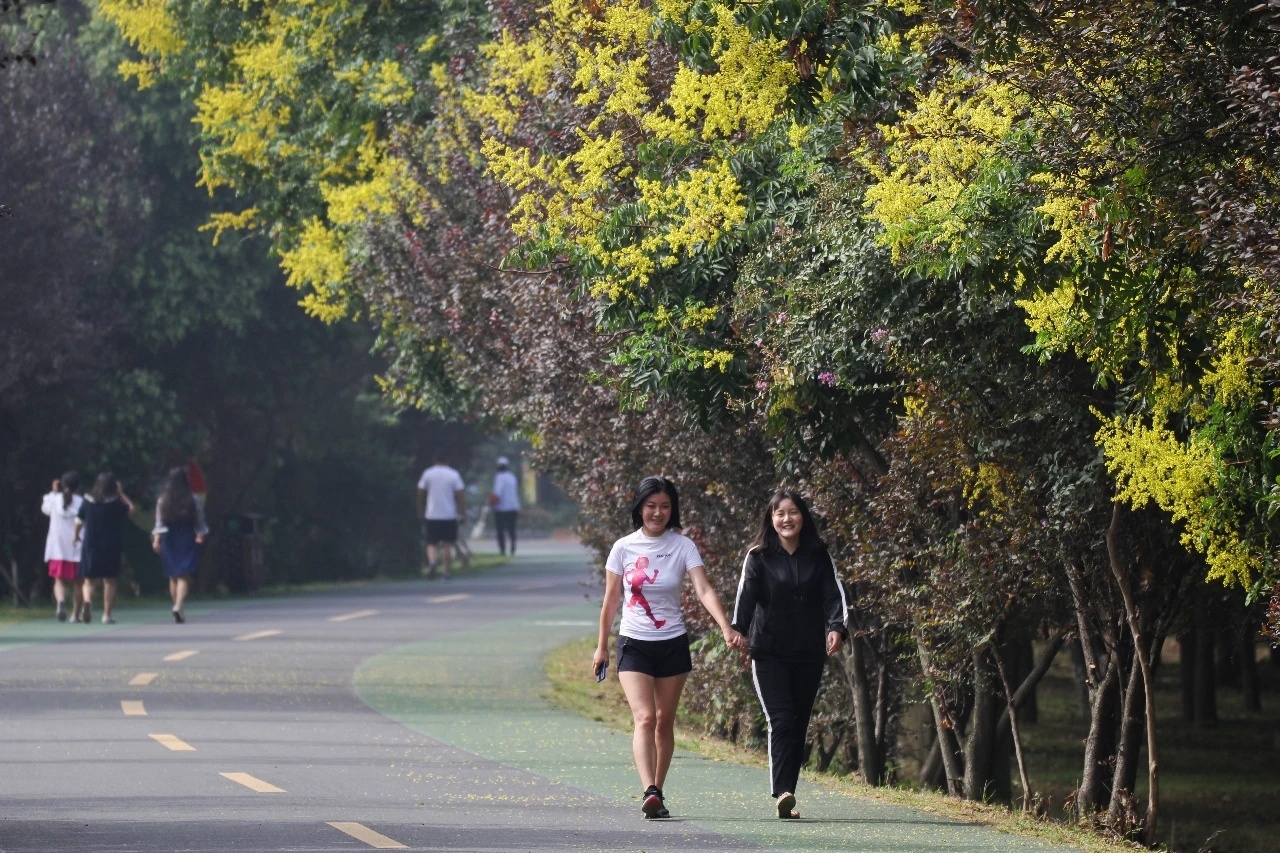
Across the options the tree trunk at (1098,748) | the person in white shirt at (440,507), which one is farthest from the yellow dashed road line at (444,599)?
the tree trunk at (1098,748)

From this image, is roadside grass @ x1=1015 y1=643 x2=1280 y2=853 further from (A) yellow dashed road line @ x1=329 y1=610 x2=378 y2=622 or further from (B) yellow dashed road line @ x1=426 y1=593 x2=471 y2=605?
(B) yellow dashed road line @ x1=426 y1=593 x2=471 y2=605

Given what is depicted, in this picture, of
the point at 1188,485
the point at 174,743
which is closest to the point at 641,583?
the point at 1188,485

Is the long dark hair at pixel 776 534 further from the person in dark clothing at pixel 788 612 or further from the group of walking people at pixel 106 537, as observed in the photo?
the group of walking people at pixel 106 537

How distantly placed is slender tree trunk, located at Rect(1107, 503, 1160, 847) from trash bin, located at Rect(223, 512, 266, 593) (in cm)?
2333

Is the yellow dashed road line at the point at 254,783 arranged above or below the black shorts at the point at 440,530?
below

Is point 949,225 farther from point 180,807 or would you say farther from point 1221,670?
point 1221,670

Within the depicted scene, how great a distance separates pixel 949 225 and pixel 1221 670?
1925 centimetres

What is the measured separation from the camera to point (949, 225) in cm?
921

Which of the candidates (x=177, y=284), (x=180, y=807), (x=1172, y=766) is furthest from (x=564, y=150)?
(x=177, y=284)

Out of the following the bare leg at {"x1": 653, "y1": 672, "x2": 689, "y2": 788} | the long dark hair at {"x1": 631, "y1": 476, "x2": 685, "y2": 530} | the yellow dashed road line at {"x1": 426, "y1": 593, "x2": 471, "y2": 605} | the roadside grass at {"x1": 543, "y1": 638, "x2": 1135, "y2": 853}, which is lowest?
the roadside grass at {"x1": 543, "y1": 638, "x2": 1135, "y2": 853}

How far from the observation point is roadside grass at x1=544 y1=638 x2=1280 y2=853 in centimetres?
1164

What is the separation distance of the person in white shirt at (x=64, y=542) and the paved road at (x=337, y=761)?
1899 mm

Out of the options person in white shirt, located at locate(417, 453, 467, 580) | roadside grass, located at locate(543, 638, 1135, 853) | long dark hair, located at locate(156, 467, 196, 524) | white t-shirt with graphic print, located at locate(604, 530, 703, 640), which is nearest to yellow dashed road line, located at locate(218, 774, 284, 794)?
white t-shirt with graphic print, located at locate(604, 530, 703, 640)

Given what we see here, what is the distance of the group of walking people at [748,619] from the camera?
10755 mm
